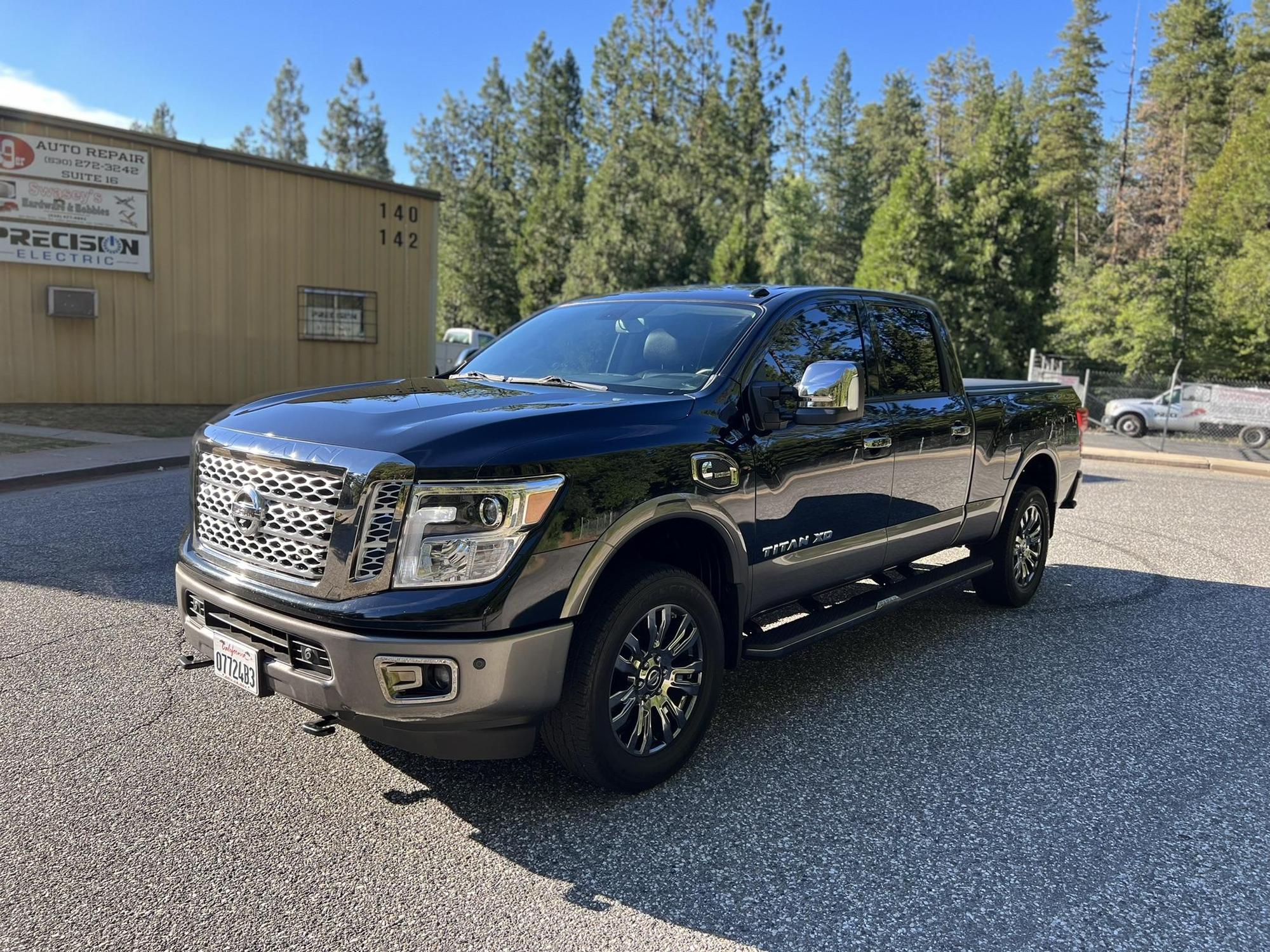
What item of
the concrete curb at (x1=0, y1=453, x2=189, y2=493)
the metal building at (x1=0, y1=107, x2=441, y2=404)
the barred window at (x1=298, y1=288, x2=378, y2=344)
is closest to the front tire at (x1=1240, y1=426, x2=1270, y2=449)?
the metal building at (x1=0, y1=107, x2=441, y2=404)

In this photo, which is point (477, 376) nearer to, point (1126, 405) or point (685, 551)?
point (685, 551)

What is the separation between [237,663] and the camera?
3.25m

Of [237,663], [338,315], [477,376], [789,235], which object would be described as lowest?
[237,663]

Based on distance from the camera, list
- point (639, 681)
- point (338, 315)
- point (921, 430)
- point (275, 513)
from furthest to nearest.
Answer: point (338, 315), point (921, 430), point (639, 681), point (275, 513)

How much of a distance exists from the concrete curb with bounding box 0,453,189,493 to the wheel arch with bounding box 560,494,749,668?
8.37 m

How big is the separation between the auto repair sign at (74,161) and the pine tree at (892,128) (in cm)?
5096

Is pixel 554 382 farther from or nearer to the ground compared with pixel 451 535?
farther from the ground

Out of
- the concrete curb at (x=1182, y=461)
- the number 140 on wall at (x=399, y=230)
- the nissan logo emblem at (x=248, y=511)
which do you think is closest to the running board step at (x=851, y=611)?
the nissan logo emblem at (x=248, y=511)

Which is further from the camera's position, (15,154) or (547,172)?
(547,172)

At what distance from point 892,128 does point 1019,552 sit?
212 ft

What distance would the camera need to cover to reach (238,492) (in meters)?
3.34

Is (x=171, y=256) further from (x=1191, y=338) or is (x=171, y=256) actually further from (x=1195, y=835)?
(x=1191, y=338)

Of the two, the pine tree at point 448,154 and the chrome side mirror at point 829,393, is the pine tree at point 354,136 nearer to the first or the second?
the pine tree at point 448,154

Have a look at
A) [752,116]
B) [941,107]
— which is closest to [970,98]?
[941,107]
